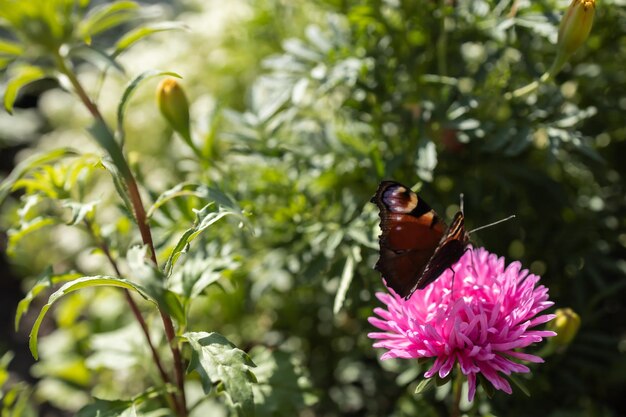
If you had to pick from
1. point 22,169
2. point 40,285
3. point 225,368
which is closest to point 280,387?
point 225,368

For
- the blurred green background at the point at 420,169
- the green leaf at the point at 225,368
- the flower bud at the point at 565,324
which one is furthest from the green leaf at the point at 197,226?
the flower bud at the point at 565,324

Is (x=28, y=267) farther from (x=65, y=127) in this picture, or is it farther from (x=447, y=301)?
(x=447, y=301)

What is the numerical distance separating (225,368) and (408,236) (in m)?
0.32

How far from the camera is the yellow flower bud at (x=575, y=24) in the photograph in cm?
100

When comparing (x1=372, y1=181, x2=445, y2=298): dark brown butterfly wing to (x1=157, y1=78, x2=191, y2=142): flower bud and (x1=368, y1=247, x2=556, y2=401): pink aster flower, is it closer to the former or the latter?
(x1=368, y1=247, x2=556, y2=401): pink aster flower

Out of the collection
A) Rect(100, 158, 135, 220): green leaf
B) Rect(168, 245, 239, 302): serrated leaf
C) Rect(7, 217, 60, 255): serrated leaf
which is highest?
Rect(100, 158, 135, 220): green leaf

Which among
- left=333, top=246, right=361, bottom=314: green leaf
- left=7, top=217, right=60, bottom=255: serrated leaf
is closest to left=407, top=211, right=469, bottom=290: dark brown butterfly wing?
left=333, top=246, right=361, bottom=314: green leaf

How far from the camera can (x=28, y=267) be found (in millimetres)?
2518

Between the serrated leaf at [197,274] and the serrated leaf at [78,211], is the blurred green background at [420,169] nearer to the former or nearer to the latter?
the serrated leaf at [197,274]

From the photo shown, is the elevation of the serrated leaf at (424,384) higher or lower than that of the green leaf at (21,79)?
lower

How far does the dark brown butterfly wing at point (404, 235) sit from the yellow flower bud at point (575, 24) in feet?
1.33

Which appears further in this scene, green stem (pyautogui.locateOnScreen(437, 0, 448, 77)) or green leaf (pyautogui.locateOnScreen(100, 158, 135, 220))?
green stem (pyautogui.locateOnScreen(437, 0, 448, 77))

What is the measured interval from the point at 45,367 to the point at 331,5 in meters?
1.29

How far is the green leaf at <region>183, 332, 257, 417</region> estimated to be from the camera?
31.9 inches
